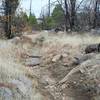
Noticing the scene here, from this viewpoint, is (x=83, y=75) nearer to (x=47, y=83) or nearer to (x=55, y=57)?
(x=47, y=83)

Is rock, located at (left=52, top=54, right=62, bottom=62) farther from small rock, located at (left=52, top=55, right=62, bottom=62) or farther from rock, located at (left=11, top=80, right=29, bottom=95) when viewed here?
rock, located at (left=11, top=80, right=29, bottom=95)

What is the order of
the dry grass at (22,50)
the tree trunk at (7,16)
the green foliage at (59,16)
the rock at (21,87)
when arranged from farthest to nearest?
the green foliage at (59,16) < the tree trunk at (7,16) < the dry grass at (22,50) < the rock at (21,87)

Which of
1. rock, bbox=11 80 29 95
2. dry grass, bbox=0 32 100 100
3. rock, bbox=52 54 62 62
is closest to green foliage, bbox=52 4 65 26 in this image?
dry grass, bbox=0 32 100 100

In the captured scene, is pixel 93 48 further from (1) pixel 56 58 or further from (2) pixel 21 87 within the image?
(2) pixel 21 87

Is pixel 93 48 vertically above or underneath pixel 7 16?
underneath

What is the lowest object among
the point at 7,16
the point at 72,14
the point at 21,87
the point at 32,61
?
the point at 32,61

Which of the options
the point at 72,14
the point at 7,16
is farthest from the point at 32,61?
the point at 72,14

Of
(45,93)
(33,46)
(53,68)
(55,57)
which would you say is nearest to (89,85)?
(45,93)

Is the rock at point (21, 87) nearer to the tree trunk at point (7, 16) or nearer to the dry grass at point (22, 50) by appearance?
the dry grass at point (22, 50)

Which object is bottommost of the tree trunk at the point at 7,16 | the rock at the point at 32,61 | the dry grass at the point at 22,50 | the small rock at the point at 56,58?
the rock at the point at 32,61

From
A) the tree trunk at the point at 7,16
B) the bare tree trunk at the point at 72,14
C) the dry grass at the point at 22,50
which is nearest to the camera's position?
the dry grass at the point at 22,50

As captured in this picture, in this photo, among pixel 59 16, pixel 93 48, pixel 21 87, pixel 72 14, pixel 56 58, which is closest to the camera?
pixel 21 87

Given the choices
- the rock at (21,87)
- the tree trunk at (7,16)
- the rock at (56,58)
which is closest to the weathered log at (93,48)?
the rock at (56,58)

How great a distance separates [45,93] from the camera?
8148 millimetres
